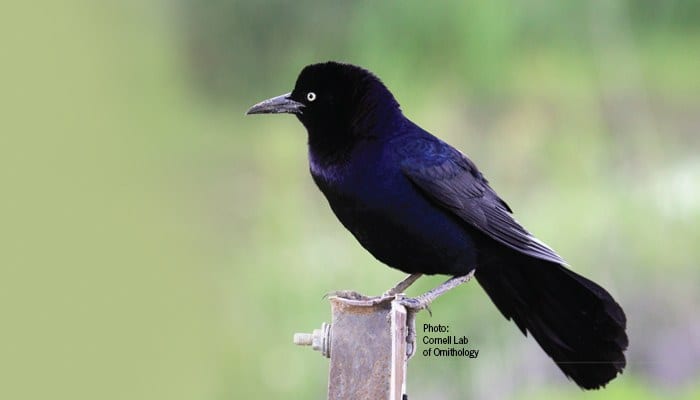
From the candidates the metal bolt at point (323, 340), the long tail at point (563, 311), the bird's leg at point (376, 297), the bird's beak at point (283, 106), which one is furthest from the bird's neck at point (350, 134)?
the metal bolt at point (323, 340)

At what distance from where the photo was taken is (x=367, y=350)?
3.69 meters

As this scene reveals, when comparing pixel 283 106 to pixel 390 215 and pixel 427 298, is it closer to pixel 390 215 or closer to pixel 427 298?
pixel 390 215

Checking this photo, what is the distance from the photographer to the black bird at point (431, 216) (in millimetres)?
4453

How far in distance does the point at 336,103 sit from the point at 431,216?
601mm

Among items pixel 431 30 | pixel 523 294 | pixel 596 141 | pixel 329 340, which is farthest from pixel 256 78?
pixel 329 340

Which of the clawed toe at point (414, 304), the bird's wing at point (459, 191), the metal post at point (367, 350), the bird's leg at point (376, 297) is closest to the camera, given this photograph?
the metal post at point (367, 350)

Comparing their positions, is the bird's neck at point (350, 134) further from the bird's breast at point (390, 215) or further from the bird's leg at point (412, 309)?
the bird's leg at point (412, 309)

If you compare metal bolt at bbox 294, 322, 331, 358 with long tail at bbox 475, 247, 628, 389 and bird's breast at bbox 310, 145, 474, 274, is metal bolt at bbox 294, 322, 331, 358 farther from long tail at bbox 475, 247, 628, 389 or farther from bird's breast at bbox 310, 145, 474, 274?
long tail at bbox 475, 247, 628, 389

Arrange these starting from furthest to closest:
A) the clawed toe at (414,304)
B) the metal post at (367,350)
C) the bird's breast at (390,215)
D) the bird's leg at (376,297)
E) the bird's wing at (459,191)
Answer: the bird's wing at (459,191) < the bird's breast at (390,215) < the clawed toe at (414,304) < the bird's leg at (376,297) < the metal post at (367,350)

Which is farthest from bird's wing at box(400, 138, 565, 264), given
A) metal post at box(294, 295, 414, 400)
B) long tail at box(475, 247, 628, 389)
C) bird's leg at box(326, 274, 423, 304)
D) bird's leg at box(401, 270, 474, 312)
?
metal post at box(294, 295, 414, 400)

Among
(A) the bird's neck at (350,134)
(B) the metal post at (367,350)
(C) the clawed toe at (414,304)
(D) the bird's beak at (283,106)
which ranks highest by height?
(D) the bird's beak at (283,106)

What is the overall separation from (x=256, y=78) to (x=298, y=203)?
0.98 m

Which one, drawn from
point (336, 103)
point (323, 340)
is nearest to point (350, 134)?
point (336, 103)

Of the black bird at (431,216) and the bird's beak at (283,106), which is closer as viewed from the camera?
the black bird at (431,216)
